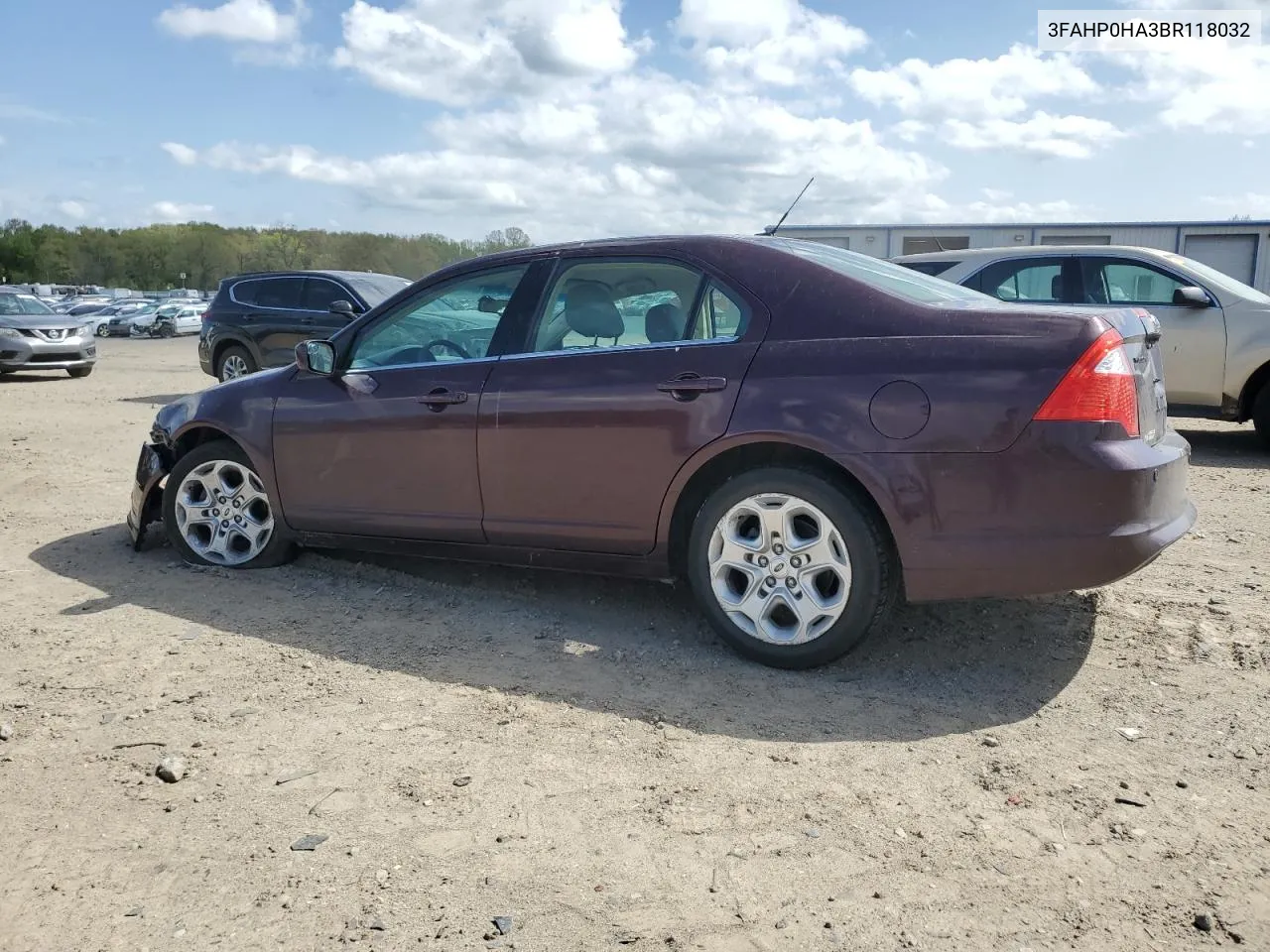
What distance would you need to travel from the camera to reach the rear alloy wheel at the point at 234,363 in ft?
43.8

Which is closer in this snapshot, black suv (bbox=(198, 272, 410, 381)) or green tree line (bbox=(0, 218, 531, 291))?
black suv (bbox=(198, 272, 410, 381))

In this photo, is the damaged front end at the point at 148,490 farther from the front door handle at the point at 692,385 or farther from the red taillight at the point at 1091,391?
the red taillight at the point at 1091,391

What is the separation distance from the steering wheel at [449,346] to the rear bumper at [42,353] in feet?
50.6

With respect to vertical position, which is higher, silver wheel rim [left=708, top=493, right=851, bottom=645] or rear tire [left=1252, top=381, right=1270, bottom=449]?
rear tire [left=1252, top=381, right=1270, bottom=449]

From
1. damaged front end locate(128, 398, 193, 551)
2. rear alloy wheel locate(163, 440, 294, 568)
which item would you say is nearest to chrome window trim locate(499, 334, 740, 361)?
rear alloy wheel locate(163, 440, 294, 568)

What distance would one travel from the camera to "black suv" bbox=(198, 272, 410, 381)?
1273 cm

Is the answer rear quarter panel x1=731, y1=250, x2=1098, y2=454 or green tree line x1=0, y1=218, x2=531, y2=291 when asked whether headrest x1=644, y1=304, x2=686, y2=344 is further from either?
green tree line x1=0, y1=218, x2=531, y2=291

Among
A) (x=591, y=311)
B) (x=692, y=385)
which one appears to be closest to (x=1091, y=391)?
(x=692, y=385)

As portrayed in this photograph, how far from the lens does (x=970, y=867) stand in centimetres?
255

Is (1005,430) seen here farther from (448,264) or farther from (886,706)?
(448,264)

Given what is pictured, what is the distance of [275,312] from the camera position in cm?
1309

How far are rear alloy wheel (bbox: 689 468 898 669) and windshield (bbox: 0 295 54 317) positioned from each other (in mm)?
18103

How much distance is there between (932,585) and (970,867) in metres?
1.19

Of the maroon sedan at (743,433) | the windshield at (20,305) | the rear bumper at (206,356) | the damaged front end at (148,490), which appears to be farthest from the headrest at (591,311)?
the windshield at (20,305)
